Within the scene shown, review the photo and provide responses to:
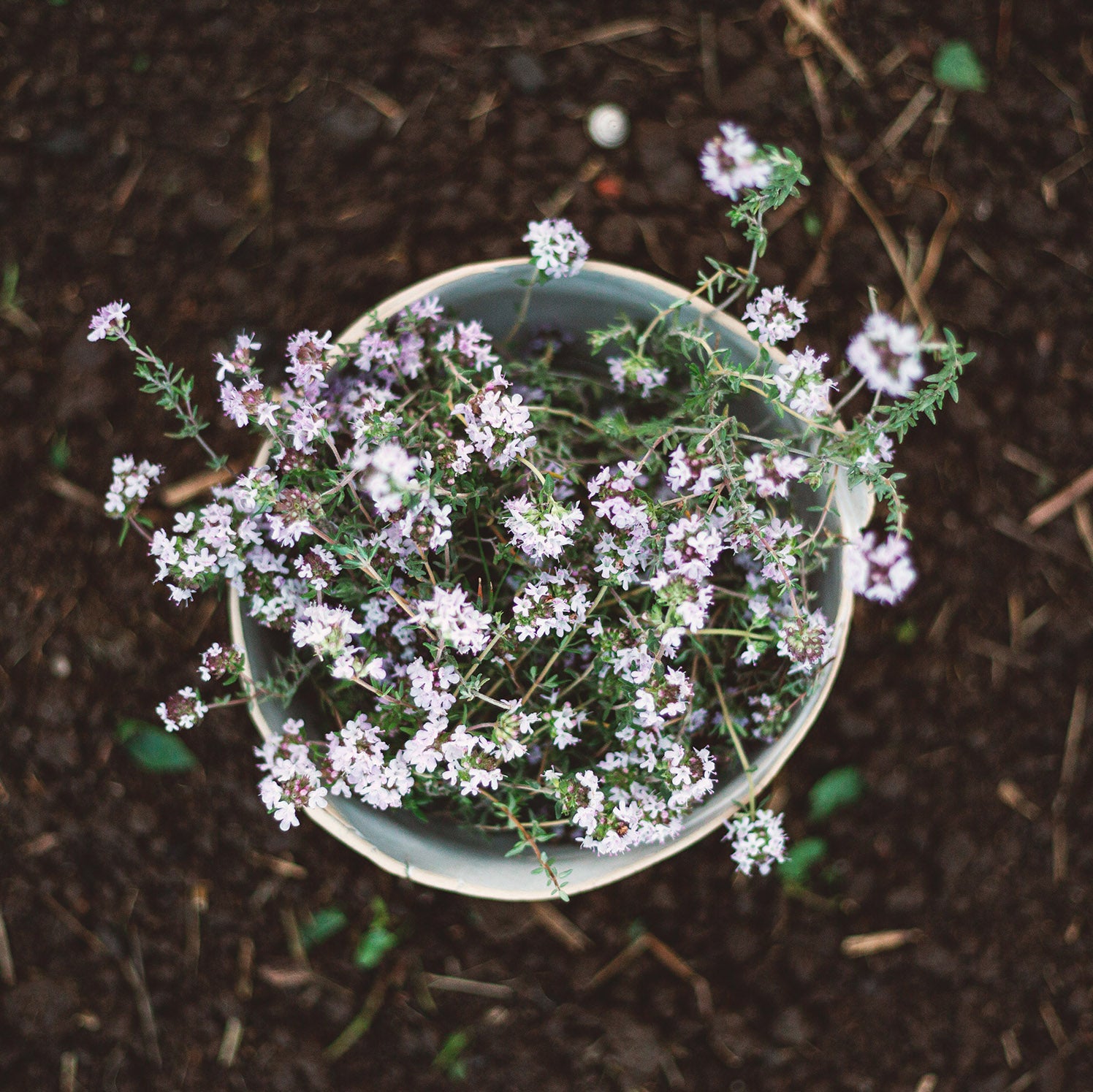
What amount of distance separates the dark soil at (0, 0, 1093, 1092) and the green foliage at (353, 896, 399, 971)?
0.8 inches

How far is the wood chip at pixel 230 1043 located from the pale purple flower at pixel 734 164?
77.4 inches

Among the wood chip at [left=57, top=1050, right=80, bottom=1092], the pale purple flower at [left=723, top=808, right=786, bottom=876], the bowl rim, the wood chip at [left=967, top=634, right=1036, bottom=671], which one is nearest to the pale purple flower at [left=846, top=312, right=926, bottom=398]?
the bowl rim

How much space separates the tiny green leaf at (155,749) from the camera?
2066 millimetres

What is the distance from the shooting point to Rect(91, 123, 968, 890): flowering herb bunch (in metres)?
1.18

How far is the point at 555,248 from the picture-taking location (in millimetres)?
1300

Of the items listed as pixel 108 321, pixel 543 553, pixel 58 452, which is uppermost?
pixel 108 321

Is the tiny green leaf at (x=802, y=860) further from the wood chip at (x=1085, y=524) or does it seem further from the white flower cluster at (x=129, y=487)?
the white flower cluster at (x=129, y=487)

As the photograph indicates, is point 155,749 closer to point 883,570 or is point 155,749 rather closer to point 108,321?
point 108,321

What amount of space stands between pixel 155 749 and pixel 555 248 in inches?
55.5

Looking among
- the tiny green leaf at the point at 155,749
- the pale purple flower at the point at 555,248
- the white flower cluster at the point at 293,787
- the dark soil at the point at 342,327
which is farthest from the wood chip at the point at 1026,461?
the tiny green leaf at the point at 155,749

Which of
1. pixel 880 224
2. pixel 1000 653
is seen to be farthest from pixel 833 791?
pixel 880 224

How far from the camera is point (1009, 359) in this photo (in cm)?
214

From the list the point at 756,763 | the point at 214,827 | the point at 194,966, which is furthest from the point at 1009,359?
the point at 194,966

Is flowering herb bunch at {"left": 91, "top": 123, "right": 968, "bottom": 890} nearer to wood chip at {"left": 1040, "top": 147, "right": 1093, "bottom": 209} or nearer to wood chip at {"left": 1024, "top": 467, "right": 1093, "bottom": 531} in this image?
wood chip at {"left": 1024, "top": 467, "right": 1093, "bottom": 531}
